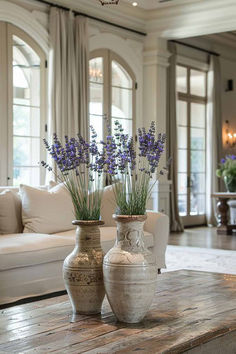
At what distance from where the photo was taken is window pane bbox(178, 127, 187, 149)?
1030cm

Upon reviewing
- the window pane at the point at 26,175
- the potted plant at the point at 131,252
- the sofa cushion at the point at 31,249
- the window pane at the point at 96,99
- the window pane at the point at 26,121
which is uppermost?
the window pane at the point at 96,99

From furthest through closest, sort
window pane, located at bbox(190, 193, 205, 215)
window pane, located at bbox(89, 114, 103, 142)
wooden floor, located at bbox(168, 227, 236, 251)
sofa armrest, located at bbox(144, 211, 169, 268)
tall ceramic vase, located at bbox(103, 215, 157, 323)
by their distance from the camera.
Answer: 1. window pane, located at bbox(190, 193, 205, 215)
2. window pane, located at bbox(89, 114, 103, 142)
3. wooden floor, located at bbox(168, 227, 236, 251)
4. sofa armrest, located at bbox(144, 211, 169, 268)
5. tall ceramic vase, located at bbox(103, 215, 157, 323)

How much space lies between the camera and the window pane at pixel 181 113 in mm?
10258

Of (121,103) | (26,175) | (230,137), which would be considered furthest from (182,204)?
(26,175)

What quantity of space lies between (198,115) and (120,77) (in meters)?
2.63

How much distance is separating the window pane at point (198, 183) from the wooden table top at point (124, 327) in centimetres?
794

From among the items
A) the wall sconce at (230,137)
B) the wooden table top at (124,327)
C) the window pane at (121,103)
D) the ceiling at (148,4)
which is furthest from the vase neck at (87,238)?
the wall sconce at (230,137)

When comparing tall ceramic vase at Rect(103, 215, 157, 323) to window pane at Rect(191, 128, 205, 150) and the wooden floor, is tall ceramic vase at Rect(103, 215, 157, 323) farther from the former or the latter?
window pane at Rect(191, 128, 205, 150)

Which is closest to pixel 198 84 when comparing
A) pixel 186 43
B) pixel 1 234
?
pixel 186 43

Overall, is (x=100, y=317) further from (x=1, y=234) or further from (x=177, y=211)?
(x=177, y=211)

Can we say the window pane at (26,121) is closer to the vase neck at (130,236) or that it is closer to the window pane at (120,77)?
the window pane at (120,77)

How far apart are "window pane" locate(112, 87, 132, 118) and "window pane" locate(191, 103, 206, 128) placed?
86.8 inches

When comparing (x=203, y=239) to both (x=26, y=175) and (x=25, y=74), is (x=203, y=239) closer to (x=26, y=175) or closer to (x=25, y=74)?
(x=26, y=175)

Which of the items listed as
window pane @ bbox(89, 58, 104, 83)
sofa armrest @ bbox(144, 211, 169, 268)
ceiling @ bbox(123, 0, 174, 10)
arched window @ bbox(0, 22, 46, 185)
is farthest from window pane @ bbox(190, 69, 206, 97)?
sofa armrest @ bbox(144, 211, 169, 268)
